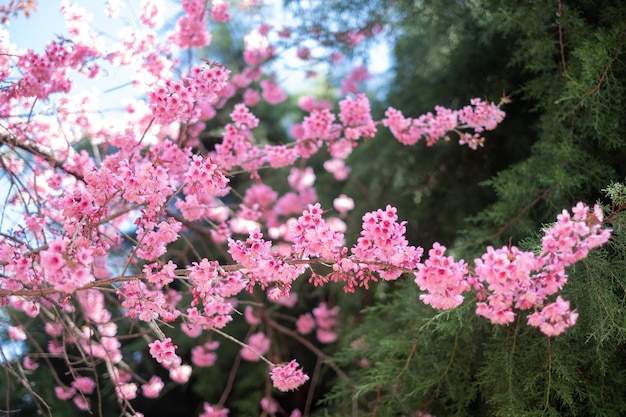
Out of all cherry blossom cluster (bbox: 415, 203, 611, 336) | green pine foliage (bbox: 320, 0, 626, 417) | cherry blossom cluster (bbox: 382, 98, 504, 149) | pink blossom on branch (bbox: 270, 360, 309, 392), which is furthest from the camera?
cherry blossom cluster (bbox: 382, 98, 504, 149)

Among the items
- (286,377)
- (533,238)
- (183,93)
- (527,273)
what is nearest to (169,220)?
(183,93)

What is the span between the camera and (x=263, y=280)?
62.1 inches

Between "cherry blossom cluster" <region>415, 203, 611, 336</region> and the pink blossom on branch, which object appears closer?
"cherry blossom cluster" <region>415, 203, 611, 336</region>

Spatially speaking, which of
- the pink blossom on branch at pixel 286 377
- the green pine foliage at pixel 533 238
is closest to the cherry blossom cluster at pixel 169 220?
the pink blossom on branch at pixel 286 377

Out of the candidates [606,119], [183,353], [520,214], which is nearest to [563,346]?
[520,214]

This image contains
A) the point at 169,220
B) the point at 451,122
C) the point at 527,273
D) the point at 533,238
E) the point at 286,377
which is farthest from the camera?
the point at 451,122

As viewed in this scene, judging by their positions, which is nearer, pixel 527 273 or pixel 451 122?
pixel 527 273

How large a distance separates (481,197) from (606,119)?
0.98m

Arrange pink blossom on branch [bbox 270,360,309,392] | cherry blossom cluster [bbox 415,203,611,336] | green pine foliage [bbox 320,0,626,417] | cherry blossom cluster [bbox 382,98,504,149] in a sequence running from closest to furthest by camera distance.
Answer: cherry blossom cluster [bbox 415,203,611,336], pink blossom on branch [bbox 270,360,309,392], green pine foliage [bbox 320,0,626,417], cherry blossom cluster [bbox 382,98,504,149]

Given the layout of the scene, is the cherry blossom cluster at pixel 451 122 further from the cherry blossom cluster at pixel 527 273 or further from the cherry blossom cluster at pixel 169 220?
the cherry blossom cluster at pixel 527 273

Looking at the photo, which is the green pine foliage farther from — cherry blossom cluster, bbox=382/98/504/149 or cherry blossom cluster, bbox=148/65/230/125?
cherry blossom cluster, bbox=148/65/230/125

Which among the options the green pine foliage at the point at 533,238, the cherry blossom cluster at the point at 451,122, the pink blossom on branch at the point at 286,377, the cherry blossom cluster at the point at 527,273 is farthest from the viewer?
the cherry blossom cluster at the point at 451,122

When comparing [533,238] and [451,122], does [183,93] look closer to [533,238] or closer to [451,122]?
[451,122]

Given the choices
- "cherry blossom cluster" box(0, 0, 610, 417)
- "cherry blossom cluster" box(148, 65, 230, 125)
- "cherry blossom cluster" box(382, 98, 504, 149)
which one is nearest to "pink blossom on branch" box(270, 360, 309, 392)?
"cherry blossom cluster" box(0, 0, 610, 417)
